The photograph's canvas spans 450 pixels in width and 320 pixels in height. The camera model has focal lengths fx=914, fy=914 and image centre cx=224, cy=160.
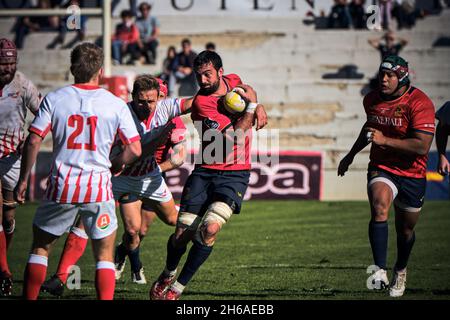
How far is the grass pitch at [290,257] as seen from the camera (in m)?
10.3

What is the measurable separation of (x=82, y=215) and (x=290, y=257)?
5950mm

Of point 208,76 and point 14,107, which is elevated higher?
point 208,76

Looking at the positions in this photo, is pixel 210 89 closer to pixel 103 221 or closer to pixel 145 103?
pixel 145 103

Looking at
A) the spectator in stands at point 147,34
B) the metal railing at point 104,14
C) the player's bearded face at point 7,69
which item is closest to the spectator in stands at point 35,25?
the spectator in stands at point 147,34

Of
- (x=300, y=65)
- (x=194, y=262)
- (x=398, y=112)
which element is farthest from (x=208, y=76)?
(x=300, y=65)

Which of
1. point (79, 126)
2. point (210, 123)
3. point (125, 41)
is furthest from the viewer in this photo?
point (125, 41)

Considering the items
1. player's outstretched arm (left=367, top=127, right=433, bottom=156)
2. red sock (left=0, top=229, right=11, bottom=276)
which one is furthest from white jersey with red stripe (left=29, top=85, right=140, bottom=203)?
player's outstretched arm (left=367, top=127, right=433, bottom=156)

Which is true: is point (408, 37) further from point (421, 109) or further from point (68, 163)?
point (68, 163)

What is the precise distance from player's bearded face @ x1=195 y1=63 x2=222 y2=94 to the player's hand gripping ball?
264 millimetres

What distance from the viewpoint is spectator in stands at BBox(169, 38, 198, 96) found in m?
25.0

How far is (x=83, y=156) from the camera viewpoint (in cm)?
770

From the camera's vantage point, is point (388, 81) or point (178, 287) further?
point (388, 81)

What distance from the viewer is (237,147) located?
32.4ft

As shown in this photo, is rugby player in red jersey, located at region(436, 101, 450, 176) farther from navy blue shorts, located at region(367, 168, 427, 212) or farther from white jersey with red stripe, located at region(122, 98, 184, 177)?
white jersey with red stripe, located at region(122, 98, 184, 177)
